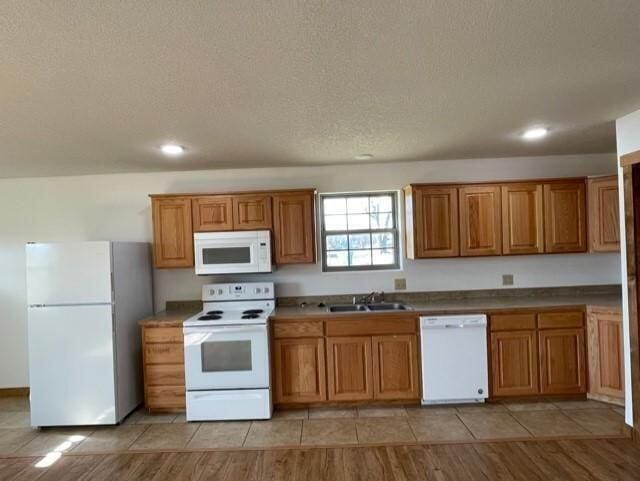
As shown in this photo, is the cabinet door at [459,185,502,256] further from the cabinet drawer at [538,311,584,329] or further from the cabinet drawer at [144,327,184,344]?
the cabinet drawer at [144,327,184,344]

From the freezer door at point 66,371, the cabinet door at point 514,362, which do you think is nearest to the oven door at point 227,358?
the freezer door at point 66,371

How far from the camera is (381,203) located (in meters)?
4.46

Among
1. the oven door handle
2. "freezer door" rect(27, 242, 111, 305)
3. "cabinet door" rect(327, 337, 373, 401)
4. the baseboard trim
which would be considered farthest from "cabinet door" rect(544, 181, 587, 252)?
the baseboard trim

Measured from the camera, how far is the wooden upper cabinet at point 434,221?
13.0ft

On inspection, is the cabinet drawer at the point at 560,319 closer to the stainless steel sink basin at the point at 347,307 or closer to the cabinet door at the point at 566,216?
the cabinet door at the point at 566,216

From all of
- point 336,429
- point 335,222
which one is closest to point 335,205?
point 335,222

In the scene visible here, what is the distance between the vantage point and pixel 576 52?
1947 millimetres

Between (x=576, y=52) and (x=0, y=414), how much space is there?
5174 millimetres

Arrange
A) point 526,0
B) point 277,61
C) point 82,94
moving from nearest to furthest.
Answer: point 526,0, point 277,61, point 82,94

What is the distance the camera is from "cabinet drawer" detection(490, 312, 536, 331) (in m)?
3.67

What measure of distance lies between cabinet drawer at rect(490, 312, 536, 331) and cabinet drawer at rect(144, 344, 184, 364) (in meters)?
2.74

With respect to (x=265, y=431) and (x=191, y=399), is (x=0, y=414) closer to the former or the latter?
(x=191, y=399)

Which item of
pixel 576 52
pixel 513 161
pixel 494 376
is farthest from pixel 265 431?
pixel 513 161

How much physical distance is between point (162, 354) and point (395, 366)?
203 centimetres
